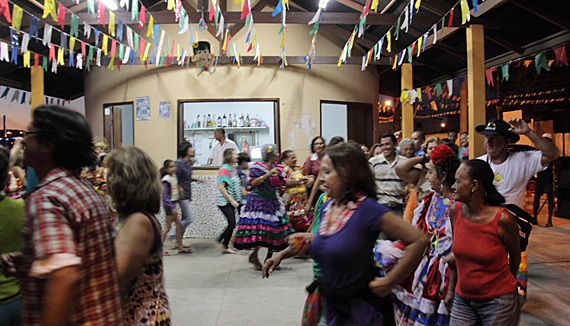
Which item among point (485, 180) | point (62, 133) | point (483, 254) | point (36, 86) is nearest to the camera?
point (62, 133)

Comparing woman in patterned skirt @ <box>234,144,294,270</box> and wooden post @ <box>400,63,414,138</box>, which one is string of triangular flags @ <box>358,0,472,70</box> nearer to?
wooden post @ <box>400,63,414,138</box>

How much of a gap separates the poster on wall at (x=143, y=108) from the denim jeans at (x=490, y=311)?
27.3ft

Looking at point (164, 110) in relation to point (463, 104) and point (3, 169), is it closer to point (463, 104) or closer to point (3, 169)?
point (3, 169)

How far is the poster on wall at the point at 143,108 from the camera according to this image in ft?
31.2

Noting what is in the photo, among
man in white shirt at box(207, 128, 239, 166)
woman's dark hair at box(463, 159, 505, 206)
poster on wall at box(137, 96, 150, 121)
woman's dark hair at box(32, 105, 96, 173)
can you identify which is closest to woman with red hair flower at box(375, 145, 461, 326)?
woman's dark hair at box(463, 159, 505, 206)

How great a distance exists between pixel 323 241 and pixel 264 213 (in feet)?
13.1

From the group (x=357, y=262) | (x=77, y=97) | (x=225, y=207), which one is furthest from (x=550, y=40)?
(x=77, y=97)

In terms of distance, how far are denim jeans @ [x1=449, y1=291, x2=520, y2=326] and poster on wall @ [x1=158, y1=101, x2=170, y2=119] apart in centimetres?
807

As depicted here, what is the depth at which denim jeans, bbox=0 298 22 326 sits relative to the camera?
6.74 feet

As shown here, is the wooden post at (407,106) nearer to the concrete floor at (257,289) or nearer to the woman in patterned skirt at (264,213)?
the concrete floor at (257,289)

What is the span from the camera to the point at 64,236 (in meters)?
1.32

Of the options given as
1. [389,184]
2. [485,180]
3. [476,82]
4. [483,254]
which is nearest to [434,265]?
[483,254]

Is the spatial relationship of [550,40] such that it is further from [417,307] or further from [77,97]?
[77,97]

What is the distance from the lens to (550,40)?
788cm
